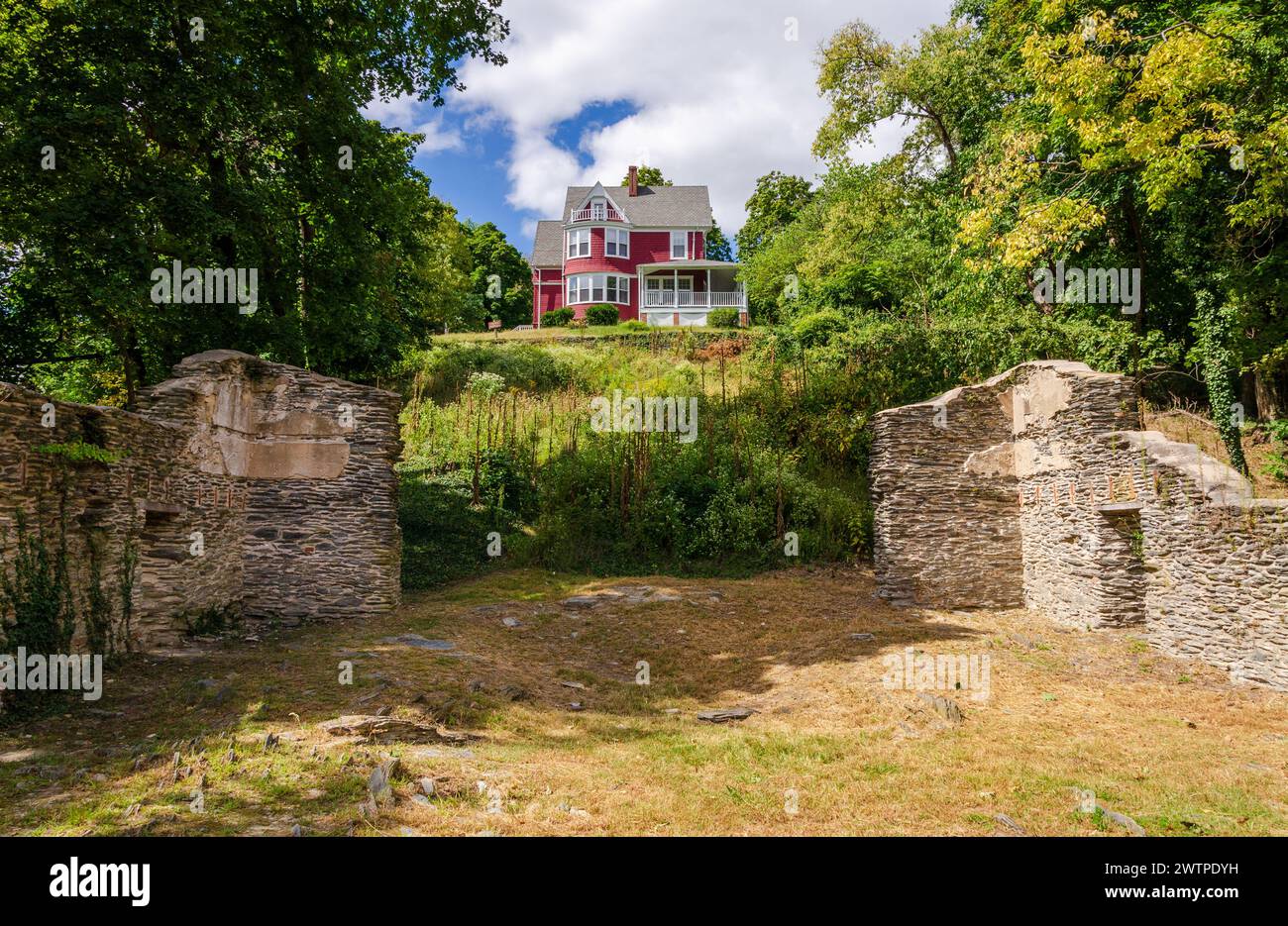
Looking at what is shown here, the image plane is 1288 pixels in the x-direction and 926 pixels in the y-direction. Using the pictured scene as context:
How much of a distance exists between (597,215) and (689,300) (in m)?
7.84

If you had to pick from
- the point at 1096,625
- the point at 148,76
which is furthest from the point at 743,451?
the point at 148,76

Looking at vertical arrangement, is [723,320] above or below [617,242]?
below

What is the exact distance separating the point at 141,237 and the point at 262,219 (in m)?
1.98

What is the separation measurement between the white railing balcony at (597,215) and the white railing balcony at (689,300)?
19.7 feet

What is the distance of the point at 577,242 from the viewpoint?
3859 cm

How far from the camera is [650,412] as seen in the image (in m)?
18.1

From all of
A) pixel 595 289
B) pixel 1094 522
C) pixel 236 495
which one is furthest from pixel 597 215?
pixel 1094 522

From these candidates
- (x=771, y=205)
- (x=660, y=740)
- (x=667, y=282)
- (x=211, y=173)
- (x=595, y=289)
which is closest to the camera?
(x=660, y=740)

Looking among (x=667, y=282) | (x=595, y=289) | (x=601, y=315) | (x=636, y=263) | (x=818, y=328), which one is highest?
(x=636, y=263)

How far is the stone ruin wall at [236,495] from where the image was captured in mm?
7238

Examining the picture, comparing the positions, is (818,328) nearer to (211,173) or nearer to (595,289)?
(211,173)

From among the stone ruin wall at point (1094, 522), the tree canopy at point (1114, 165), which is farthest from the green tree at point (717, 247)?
the stone ruin wall at point (1094, 522)
